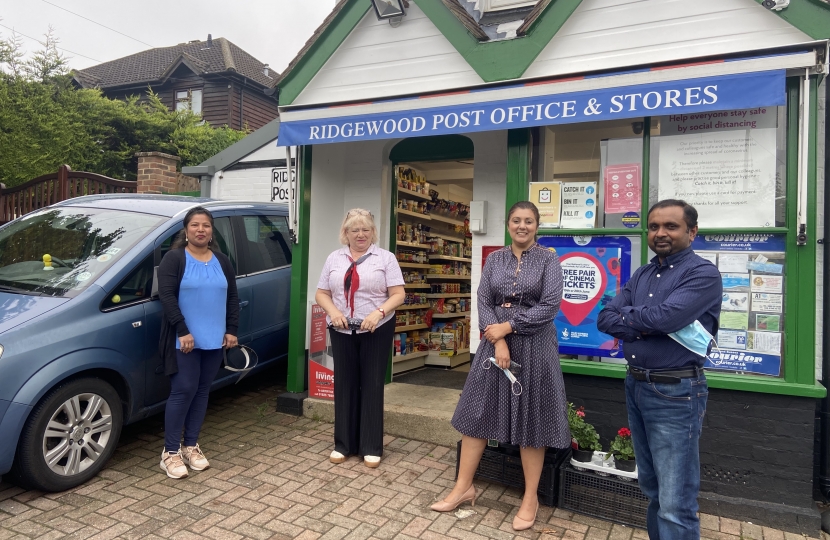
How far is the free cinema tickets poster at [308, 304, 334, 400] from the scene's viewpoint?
505 centimetres

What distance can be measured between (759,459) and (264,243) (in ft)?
14.7

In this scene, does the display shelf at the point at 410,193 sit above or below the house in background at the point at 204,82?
below

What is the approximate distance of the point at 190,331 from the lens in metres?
3.74

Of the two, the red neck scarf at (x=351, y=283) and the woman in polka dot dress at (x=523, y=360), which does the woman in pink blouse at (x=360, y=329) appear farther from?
the woman in polka dot dress at (x=523, y=360)

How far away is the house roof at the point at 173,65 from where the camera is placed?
2381 cm

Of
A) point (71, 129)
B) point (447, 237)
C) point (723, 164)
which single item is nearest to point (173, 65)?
point (71, 129)

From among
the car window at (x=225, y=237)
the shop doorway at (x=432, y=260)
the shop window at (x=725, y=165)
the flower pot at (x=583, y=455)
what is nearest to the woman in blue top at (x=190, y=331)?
the car window at (x=225, y=237)

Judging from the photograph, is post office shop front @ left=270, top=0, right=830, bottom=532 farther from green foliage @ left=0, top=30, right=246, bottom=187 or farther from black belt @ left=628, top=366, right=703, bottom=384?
green foliage @ left=0, top=30, right=246, bottom=187

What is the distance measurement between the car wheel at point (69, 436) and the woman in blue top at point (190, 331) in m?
0.38

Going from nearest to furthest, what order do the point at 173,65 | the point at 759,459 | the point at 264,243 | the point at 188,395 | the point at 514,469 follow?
1. the point at 759,459
2. the point at 514,469
3. the point at 188,395
4. the point at 264,243
5. the point at 173,65

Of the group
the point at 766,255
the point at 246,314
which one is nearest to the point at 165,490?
the point at 246,314

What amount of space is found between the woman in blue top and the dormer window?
365 cm

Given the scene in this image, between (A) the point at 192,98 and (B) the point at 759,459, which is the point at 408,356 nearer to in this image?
(B) the point at 759,459

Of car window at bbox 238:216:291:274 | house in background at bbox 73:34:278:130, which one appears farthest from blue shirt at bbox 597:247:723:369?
house in background at bbox 73:34:278:130
